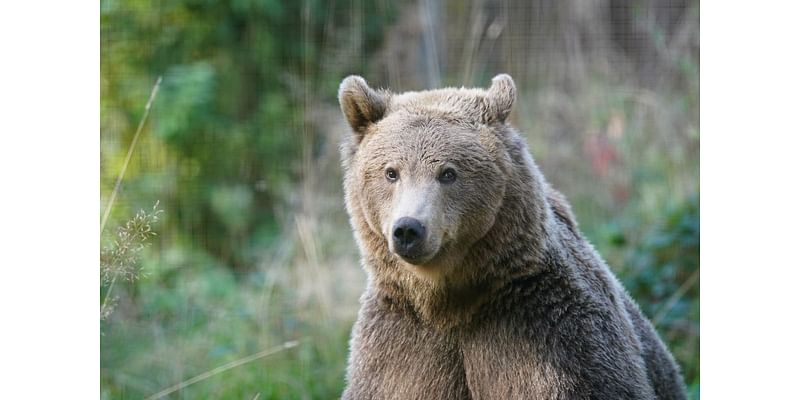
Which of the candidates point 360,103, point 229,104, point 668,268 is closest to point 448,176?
point 360,103

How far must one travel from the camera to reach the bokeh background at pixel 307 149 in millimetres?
5324

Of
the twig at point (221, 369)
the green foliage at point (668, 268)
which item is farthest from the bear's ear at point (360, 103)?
the green foliage at point (668, 268)

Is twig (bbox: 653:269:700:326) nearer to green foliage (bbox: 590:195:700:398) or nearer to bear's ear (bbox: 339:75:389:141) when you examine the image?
green foliage (bbox: 590:195:700:398)

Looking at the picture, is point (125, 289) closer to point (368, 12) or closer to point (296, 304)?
point (296, 304)

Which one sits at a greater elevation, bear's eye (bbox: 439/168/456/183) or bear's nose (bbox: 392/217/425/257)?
bear's eye (bbox: 439/168/456/183)

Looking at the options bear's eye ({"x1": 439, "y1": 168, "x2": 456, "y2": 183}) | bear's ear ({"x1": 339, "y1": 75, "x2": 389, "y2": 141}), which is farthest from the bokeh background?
bear's eye ({"x1": 439, "y1": 168, "x2": 456, "y2": 183})

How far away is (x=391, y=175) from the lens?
354cm

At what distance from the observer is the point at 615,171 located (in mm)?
6742

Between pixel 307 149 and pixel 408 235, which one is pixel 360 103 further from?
pixel 307 149

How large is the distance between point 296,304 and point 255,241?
1.01 meters

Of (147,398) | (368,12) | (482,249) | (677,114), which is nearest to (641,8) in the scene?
(677,114)

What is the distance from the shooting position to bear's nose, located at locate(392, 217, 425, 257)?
321 centimetres

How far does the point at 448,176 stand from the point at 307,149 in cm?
307

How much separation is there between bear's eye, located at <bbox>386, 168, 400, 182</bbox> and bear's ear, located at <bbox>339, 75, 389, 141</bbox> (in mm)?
302
